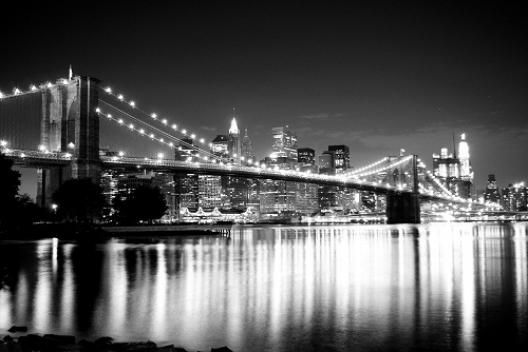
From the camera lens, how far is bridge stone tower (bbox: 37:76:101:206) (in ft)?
161

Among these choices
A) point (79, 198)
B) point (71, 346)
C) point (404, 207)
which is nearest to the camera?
point (71, 346)

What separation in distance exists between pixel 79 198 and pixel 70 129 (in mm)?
9358

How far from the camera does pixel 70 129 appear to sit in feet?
172

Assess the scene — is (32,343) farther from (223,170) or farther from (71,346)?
(223,170)

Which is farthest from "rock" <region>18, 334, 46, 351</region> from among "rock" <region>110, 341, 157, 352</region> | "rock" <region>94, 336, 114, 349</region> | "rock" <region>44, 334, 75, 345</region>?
"rock" <region>110, 341, 157, 352</region>

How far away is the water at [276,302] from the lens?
9852 millimetres

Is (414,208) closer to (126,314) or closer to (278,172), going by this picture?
(278,172)

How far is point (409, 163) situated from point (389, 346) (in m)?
99.7

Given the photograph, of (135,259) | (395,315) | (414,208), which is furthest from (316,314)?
(414,208)

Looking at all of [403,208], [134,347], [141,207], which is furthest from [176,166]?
[134,347]

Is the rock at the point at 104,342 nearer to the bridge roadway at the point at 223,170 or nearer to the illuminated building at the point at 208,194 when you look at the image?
the bridge roadway at the point at 223,170

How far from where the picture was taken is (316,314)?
11.9 metres

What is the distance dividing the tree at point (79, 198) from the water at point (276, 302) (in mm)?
22743

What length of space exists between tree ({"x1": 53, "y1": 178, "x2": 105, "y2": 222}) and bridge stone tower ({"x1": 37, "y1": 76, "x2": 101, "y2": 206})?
80.9 inches
